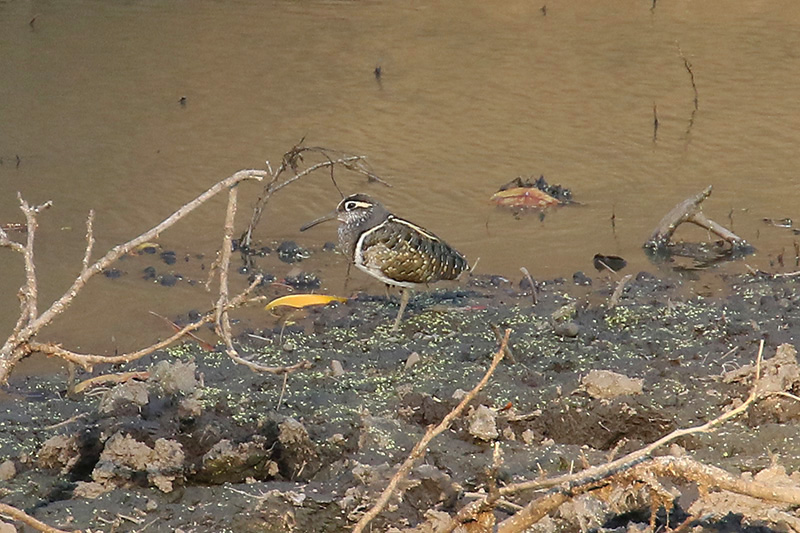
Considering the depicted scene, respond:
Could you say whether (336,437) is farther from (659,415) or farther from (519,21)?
(519,21)

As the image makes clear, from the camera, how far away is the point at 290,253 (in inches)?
323

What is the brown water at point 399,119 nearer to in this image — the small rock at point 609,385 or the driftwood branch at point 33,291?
the small rock at point 609,385

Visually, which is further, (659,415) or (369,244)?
(369,244)

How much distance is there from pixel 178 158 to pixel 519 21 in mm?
6625

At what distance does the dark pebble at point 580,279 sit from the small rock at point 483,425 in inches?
115

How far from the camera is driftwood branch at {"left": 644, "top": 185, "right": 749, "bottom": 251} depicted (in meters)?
8.20

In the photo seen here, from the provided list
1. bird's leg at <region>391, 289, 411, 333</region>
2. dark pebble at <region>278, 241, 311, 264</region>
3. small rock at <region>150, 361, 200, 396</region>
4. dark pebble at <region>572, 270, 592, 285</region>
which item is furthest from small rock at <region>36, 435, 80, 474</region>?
dark pebble at <region>572, 270, 592, 285</region>

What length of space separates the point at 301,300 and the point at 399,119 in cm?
458

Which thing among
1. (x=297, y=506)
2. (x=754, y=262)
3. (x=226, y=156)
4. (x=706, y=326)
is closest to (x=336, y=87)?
(x=226, y=156)

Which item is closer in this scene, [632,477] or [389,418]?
[632,477]

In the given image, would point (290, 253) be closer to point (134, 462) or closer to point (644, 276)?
point (644, 276)

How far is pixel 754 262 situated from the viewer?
8117mm

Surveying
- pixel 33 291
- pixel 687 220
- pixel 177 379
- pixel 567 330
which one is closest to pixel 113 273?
pixel 177 379

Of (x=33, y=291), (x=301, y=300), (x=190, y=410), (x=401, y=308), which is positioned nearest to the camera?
(x=33, y=291)
